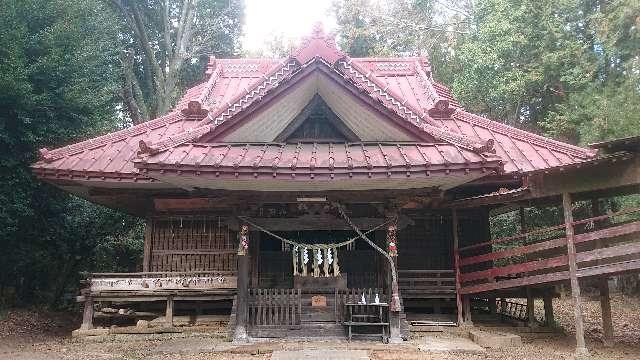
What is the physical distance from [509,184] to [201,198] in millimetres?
7225

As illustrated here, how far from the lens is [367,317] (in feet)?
34.7

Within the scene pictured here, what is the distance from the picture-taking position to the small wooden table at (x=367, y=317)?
10.3 metres

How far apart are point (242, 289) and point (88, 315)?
3827 millimetres

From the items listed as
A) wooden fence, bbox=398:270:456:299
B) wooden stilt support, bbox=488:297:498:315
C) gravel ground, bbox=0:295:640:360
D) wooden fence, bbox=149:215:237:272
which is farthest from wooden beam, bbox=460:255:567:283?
wooden fence, bbox=149:215:237:272

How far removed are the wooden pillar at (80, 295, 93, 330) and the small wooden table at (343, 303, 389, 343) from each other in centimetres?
581

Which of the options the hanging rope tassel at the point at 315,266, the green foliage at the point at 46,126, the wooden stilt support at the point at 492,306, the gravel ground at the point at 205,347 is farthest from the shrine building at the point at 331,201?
the green foliage at the point at 46,126

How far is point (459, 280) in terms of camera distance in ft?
40.0

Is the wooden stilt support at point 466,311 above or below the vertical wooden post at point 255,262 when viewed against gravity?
below

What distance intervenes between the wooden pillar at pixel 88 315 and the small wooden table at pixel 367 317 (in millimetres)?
5808

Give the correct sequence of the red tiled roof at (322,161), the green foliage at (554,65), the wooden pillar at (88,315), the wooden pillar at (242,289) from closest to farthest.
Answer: the red tiled roof at (322,161), the wooden pillar at (242,289), the wooden pillar at (88,315), the green foliage at (554,65)

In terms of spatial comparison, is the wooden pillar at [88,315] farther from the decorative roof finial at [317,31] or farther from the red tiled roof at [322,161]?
the decorative roof finial at [317,31]

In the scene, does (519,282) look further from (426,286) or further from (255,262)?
(255,262)

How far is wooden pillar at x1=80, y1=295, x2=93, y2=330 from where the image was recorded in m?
11.3

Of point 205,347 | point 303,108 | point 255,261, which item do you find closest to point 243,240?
point 255,261
